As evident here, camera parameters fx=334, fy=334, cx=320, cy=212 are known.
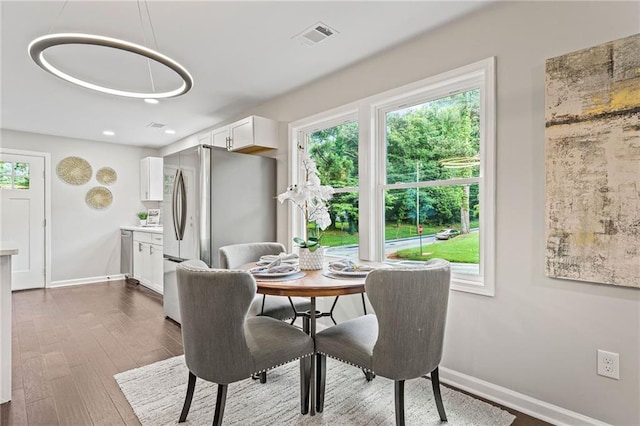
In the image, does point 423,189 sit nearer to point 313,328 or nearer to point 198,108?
point 313,328

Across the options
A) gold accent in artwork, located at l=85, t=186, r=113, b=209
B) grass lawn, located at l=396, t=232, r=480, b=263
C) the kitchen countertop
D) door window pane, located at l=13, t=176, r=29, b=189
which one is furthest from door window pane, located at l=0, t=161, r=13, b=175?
grass lawn, located at l=396, t=232, r=480, b=263

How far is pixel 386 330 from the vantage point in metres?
1.55

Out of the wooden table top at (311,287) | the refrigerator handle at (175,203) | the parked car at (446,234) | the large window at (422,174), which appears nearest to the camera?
the wooden table top at (311,287)

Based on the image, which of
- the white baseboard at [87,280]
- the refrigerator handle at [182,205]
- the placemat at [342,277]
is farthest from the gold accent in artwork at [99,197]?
the placemat at [342,277]

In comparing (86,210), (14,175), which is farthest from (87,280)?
(14,175)

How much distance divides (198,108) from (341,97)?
1.94 m

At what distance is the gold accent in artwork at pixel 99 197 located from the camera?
5.64 m

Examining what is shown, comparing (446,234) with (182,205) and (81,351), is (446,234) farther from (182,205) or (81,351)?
(81,351)

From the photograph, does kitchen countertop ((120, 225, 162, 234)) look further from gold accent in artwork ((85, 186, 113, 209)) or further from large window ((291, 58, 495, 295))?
large window ((291, 58, 495, 295))

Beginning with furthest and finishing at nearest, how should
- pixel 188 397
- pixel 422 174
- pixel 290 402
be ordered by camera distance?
pixel 422 174 → pixel 290 402 → pixel 188 397

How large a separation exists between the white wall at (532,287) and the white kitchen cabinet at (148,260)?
3.97 m

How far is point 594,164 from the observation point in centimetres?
169

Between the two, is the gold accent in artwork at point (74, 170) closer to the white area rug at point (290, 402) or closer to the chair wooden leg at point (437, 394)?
the white area rug at point (290, 402)

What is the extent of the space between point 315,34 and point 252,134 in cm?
143
